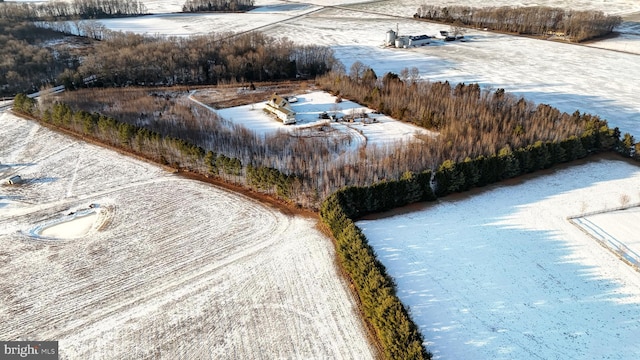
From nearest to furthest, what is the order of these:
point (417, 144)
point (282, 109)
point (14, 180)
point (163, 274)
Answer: point (163, 274), point (14, 180), point (417, 144), point (282, 109)

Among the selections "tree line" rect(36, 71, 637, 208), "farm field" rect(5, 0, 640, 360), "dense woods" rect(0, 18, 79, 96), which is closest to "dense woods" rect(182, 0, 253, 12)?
"dense woods" rect(0, 18, 79, 96)

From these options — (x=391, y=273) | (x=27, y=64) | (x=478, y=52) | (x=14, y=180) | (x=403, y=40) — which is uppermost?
(x=403, y=40)

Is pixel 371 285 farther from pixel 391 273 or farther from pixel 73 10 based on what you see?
pixel 73 10

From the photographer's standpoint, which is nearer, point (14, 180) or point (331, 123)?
point (14, 180)

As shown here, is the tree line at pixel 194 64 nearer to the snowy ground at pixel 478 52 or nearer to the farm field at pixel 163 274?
the snowy ground at pixel 478 52

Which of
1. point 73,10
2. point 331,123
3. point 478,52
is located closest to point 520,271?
point 331,123

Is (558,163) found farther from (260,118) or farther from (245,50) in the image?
(245,50)

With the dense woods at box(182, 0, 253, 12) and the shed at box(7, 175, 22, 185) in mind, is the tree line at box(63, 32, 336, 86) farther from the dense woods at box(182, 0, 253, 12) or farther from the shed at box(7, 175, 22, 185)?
the dense woods at box(182, 0, 253, 12)
